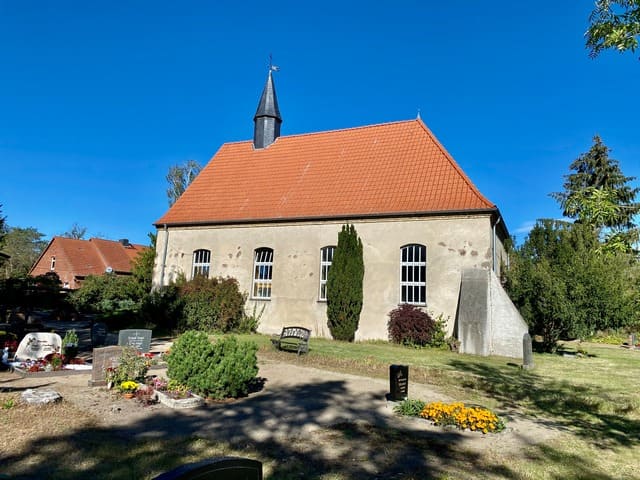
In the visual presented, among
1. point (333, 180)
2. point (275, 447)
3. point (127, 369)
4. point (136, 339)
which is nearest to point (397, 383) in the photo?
point (275, 447)

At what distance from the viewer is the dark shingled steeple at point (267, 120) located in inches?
933

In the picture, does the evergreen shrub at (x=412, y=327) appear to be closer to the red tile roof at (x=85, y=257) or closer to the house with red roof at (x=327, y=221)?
the house with red roof at (x=327, y=221)

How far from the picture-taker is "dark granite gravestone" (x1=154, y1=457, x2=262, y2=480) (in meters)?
1.82

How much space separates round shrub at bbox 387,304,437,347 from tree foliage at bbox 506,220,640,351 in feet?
10.8

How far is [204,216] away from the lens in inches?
823

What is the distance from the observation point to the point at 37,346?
33.1ft

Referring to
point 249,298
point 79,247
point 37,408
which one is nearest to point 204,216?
point 249,298

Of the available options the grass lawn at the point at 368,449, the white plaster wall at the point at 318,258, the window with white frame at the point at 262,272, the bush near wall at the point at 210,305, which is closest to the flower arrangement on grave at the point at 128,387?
the grass lawn at the point at 368,449

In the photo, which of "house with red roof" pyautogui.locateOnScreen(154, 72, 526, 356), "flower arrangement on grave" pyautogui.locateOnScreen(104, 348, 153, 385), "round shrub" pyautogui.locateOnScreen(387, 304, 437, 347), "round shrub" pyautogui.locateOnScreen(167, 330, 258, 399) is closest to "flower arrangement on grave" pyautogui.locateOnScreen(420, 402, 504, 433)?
"round shrub" pyautogui.locateOnScreen(167, 330, 258, 399)

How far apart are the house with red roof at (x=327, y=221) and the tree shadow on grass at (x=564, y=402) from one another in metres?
5.62

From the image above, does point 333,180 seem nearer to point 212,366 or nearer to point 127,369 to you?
point 212,366

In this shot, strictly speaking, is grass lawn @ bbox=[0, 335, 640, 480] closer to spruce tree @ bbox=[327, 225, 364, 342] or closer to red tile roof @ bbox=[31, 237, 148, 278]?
spruce tree @ bbox=[327, 225, 364, 342]

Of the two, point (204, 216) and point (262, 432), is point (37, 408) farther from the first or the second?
point (204, 216)

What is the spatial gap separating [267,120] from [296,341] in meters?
14.6
